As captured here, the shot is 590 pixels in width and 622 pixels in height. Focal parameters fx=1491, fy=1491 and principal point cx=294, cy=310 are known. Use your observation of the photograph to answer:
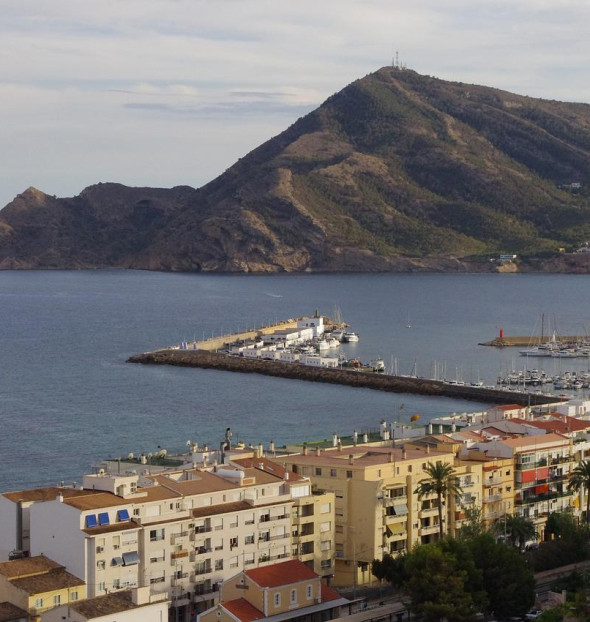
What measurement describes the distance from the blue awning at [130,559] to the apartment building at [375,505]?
5.85 m

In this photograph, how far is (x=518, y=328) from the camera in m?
129

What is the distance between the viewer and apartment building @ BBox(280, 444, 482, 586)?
34.1 m

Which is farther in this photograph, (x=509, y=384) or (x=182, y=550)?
(x=509, y=384)

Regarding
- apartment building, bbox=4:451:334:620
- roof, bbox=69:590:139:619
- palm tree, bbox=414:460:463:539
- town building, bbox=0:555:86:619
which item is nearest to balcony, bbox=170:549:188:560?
apartment building, bbox=4:451:334:620

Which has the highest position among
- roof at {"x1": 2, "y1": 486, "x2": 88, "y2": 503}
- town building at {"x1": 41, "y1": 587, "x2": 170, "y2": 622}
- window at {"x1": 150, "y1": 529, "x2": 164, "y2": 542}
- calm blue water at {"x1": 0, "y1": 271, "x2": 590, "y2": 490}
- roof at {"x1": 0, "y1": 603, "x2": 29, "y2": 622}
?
roof at {"x1": 2, "y1": 486, "x2": 88, "y2": 503}

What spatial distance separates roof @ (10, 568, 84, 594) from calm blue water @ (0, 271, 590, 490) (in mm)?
20383

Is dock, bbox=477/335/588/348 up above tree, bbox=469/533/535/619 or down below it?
below

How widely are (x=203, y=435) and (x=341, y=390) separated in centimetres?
2202

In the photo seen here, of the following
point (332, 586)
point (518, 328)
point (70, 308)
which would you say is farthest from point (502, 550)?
point (70, 308)

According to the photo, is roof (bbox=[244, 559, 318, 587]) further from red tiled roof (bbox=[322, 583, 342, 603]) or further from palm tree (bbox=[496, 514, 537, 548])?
palm tree (bbox=[496, 514, 537, 548])

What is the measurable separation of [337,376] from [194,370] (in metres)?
11.0

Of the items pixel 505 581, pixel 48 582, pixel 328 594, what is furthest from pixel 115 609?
pixel 505 581

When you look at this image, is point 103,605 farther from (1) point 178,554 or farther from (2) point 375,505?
(2) point 375,505

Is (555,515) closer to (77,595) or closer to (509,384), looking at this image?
(77,595)
